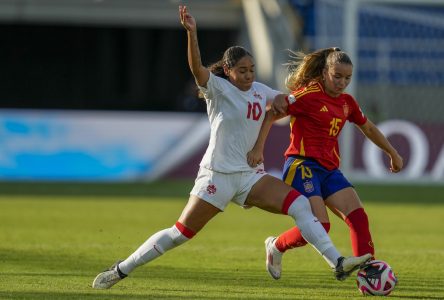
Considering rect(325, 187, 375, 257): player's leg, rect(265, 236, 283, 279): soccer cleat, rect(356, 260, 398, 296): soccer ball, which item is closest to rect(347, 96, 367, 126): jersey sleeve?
rect(325, 187, 375, 257): player's leg

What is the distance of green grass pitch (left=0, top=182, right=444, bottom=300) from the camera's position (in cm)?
795

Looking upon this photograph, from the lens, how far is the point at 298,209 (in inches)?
307

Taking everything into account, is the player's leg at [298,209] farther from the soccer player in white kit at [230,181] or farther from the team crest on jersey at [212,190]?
the team crest on jersey at [212,190]

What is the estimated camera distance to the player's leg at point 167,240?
784 cm

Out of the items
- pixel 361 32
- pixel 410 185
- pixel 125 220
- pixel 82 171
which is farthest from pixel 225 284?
pixel 361 32

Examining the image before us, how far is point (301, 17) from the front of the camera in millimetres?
27141

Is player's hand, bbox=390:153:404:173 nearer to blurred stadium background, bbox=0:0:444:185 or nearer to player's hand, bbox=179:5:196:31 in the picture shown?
player's hand, bbox=179:5:196:31

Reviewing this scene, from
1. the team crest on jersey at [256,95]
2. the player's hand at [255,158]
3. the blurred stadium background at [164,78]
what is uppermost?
the team crest on jersey at [256,95]

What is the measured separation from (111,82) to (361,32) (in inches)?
304

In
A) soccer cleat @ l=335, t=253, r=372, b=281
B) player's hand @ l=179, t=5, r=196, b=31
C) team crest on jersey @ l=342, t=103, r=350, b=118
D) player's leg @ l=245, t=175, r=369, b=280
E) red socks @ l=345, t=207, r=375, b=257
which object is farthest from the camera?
team crest on jersey @ l=342, t=103, r=350, b=118

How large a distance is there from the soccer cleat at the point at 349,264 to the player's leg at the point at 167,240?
1.04 m

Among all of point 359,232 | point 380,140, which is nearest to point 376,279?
point 359,232

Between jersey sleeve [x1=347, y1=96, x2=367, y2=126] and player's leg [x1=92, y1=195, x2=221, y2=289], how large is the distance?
4.96 feet

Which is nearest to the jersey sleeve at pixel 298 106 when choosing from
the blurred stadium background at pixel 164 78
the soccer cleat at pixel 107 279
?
the soccer cleat at pixel 107 279
